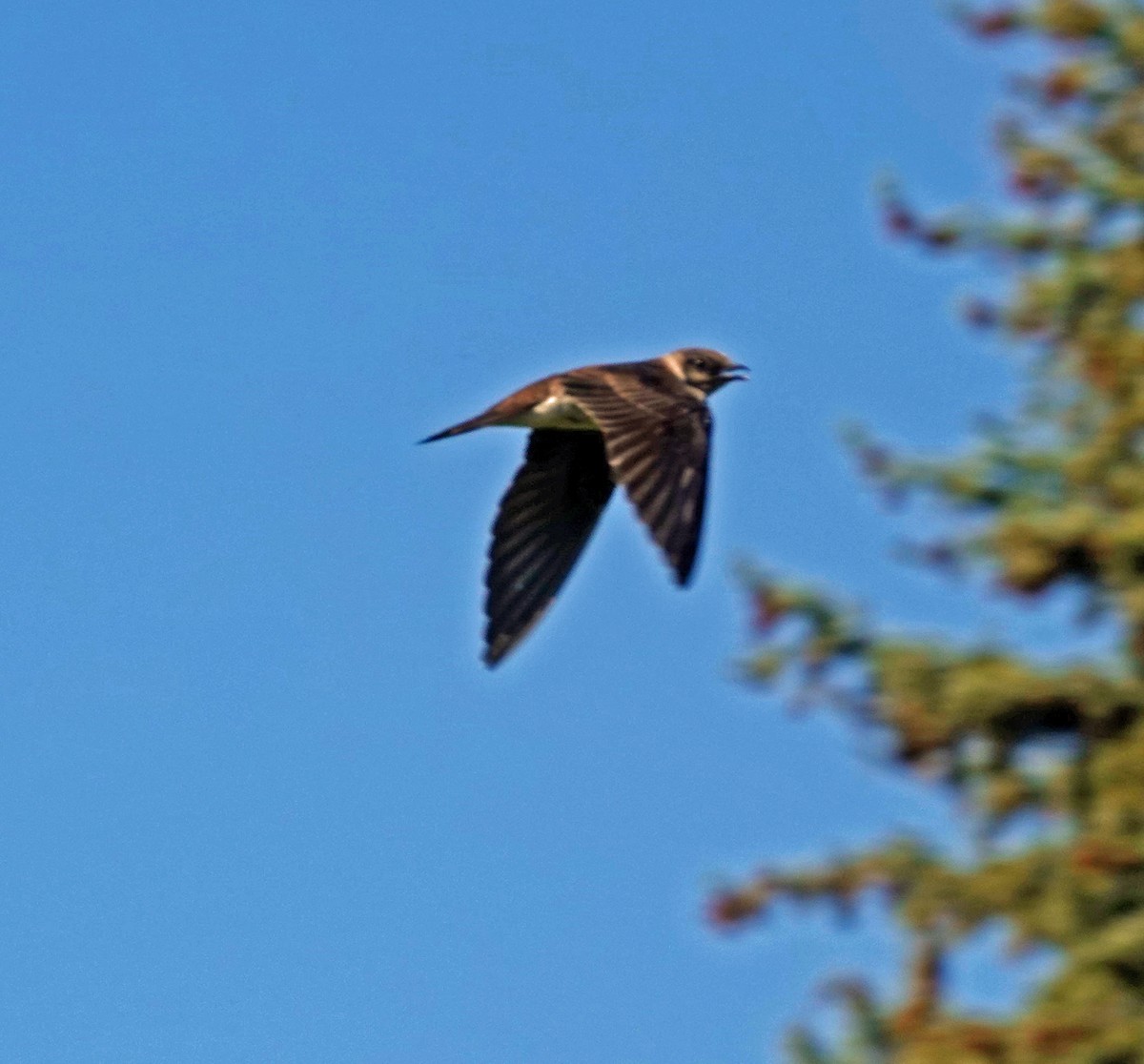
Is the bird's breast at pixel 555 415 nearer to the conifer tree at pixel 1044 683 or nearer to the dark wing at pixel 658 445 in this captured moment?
the dark wing at pixel 658 445

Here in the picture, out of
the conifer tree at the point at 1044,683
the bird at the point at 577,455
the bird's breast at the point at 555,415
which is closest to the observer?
the conifer tree at the point at 1044,683

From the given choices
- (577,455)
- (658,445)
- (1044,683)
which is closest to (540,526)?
(577,455)

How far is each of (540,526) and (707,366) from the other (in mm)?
1196

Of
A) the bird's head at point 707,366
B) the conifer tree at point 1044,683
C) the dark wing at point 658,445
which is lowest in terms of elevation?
the conifer tree at point 1044,683

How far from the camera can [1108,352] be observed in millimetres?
7816

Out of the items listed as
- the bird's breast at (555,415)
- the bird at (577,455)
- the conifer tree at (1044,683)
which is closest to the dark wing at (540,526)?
the bird at (577,455)

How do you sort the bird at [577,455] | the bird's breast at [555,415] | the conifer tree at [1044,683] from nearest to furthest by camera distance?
1. the conifer tree at [1044,683]
2. the bird at [577,455]
3. the bird's breast at [555,415]

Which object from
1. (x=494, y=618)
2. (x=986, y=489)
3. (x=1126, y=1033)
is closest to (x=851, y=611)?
(x=986, y=489)

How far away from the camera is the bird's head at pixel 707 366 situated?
12695 mm

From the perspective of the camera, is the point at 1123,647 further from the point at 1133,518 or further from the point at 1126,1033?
the point at 1126,1033

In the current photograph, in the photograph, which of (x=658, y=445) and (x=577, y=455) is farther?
(x=577, y=455)

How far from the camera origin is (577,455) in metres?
12.5

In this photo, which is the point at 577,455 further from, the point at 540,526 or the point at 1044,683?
the point at 1044,683

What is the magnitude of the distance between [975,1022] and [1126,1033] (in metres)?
0.39
